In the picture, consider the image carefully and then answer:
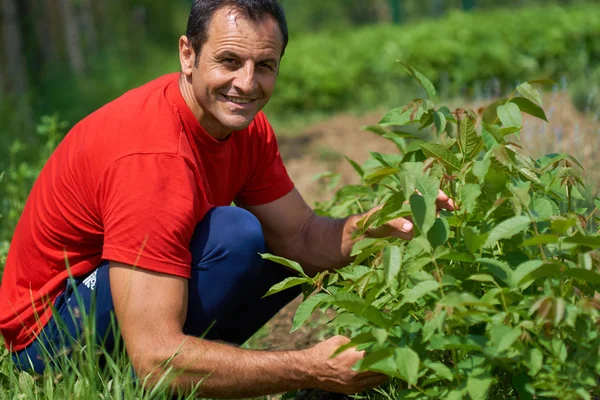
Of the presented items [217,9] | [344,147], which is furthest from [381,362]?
[344,147]

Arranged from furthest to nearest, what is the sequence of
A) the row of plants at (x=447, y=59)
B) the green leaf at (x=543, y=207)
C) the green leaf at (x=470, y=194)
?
1. the row of plants at (x=447, y=59)
2. the green leaf at (x=543, y=207)
3. the green leaf at (x=470, y=194)

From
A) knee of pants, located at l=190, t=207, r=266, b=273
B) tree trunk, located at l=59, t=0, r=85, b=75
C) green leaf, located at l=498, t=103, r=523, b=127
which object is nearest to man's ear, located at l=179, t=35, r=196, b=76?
knee of pants, located at l=190, t=207, r=266, b=273

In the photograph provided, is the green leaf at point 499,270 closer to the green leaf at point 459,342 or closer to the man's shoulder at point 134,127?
the green leaf at point 459,342

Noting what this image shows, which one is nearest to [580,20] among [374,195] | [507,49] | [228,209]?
[507,49]

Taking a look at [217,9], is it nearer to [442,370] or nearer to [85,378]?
[85,378]

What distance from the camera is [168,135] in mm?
2271

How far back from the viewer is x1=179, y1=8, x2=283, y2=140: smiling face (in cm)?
233

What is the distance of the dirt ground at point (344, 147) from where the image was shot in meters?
3.26

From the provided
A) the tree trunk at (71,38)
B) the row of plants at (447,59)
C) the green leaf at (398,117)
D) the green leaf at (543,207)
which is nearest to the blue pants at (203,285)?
the green leaf at (398,117)

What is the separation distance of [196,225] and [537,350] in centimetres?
111

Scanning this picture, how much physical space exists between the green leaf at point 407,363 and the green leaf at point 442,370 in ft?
0.17

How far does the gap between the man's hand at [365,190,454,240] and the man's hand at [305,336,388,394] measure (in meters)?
0.42

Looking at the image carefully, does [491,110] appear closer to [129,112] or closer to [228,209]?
[228,209]

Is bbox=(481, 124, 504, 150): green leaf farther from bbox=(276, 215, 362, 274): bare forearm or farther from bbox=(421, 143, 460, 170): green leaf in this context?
bbox=(276, 215, 362, 274): bare forearm
